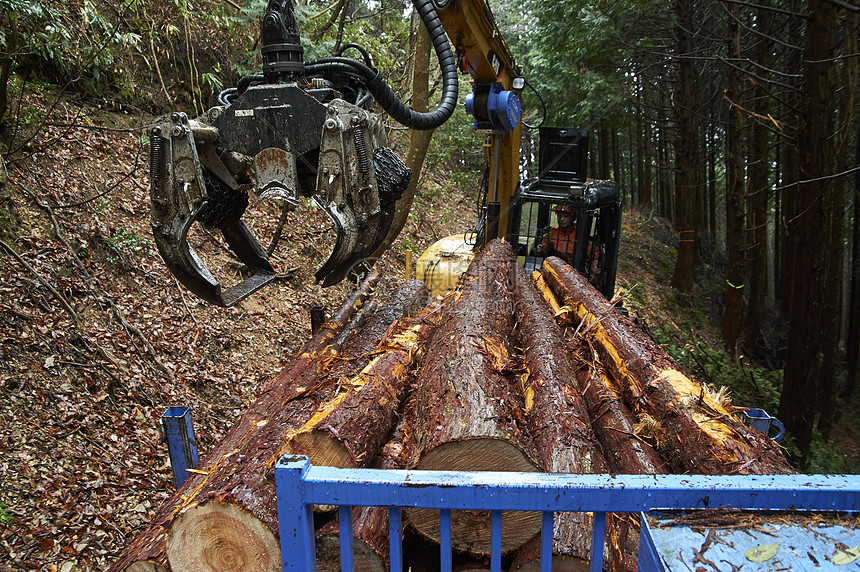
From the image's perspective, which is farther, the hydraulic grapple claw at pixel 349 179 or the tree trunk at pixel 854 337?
the tree trunk at pixel 854 337

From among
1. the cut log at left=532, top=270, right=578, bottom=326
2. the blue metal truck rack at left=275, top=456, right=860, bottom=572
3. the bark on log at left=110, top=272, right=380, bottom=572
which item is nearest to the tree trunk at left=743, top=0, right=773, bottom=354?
the cut log at left=532, top=270, right=578, bottom=326

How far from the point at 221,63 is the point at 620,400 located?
991 cm

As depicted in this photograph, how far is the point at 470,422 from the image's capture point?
2354 millimetres

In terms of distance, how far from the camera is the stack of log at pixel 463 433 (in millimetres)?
2168

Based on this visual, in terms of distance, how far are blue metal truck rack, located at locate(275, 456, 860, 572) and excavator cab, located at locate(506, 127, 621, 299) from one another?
6704 millimetres

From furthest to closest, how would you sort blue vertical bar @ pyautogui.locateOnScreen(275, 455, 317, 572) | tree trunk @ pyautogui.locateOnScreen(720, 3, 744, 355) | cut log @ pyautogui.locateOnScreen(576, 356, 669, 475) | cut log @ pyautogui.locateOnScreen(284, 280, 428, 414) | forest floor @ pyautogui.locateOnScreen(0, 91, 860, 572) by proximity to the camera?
tree trunk @ pyautogui.locateOnScreen(720, 3, 744, 355) < forest floor @ pyautogui.locateOnScreen(0, 91, 860, 572) < cut log @ pyautogui.locateOnScreen(284, 280, 428, 414) < cut log @ pyautogui.locateOnScreen(576, 356, 669, 475) < blue vertical bar @ pyautogui.locateOnScreen(275, 455, 317, 572)

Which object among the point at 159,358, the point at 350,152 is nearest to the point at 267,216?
the point at 159,358

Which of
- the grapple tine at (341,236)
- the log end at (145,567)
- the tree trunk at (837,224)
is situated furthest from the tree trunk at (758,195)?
the log end at (145,567)

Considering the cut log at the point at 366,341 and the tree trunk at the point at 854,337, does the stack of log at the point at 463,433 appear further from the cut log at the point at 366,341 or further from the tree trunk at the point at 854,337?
the tree trunk at the point at 854,337

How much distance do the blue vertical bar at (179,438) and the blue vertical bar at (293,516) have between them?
2012 millimetres

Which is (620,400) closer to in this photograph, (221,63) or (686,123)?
(221,63)

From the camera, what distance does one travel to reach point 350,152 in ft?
9.49

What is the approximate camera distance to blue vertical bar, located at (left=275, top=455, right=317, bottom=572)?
1671 mm

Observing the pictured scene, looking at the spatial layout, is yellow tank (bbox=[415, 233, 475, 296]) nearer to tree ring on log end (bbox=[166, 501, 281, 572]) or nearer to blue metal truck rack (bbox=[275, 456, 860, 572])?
tree ring on log end (bbox=[166, 501, 281, 572])
